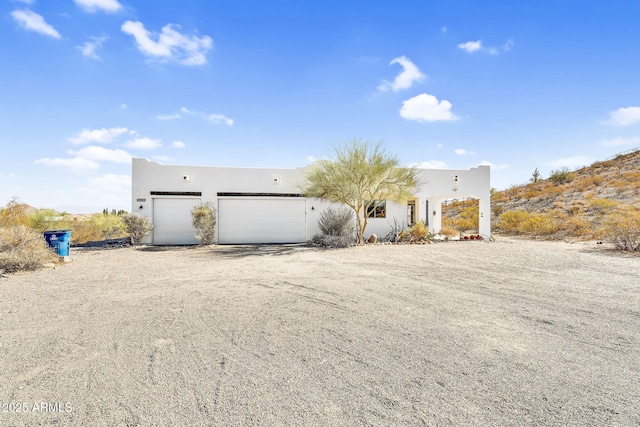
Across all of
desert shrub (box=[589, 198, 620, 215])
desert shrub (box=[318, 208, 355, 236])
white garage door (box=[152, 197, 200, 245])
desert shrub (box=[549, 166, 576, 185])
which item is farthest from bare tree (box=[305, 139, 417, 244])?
desert shrub (box=[549, 166, 576, 185])

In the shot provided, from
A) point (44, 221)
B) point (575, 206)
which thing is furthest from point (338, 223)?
point (575, 206)

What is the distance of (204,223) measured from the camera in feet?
58.2

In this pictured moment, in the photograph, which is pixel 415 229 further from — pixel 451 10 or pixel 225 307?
pixel 225 307

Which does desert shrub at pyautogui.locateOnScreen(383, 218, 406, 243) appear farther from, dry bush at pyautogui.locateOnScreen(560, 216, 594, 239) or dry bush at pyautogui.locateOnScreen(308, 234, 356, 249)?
dry bush at pyautogui.locateOnScreen(560, 216, 594, 239)

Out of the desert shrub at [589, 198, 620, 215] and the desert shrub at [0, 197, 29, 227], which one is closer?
the desert shrub at [0, 197, 29, 227]

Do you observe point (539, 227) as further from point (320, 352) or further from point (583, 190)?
point (320, 352)

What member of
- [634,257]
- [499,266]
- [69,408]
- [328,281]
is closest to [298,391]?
[69,408]

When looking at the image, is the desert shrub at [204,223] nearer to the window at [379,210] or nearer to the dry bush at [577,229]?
the window at [379,210]

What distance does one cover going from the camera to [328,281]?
8.62 m

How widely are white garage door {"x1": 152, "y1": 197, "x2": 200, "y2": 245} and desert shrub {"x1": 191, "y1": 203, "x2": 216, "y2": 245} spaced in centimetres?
94

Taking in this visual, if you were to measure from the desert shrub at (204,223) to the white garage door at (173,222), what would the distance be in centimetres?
94

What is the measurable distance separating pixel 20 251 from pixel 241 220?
413 inches

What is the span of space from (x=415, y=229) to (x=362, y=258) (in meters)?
7.62

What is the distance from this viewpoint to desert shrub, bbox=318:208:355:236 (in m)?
19.2
